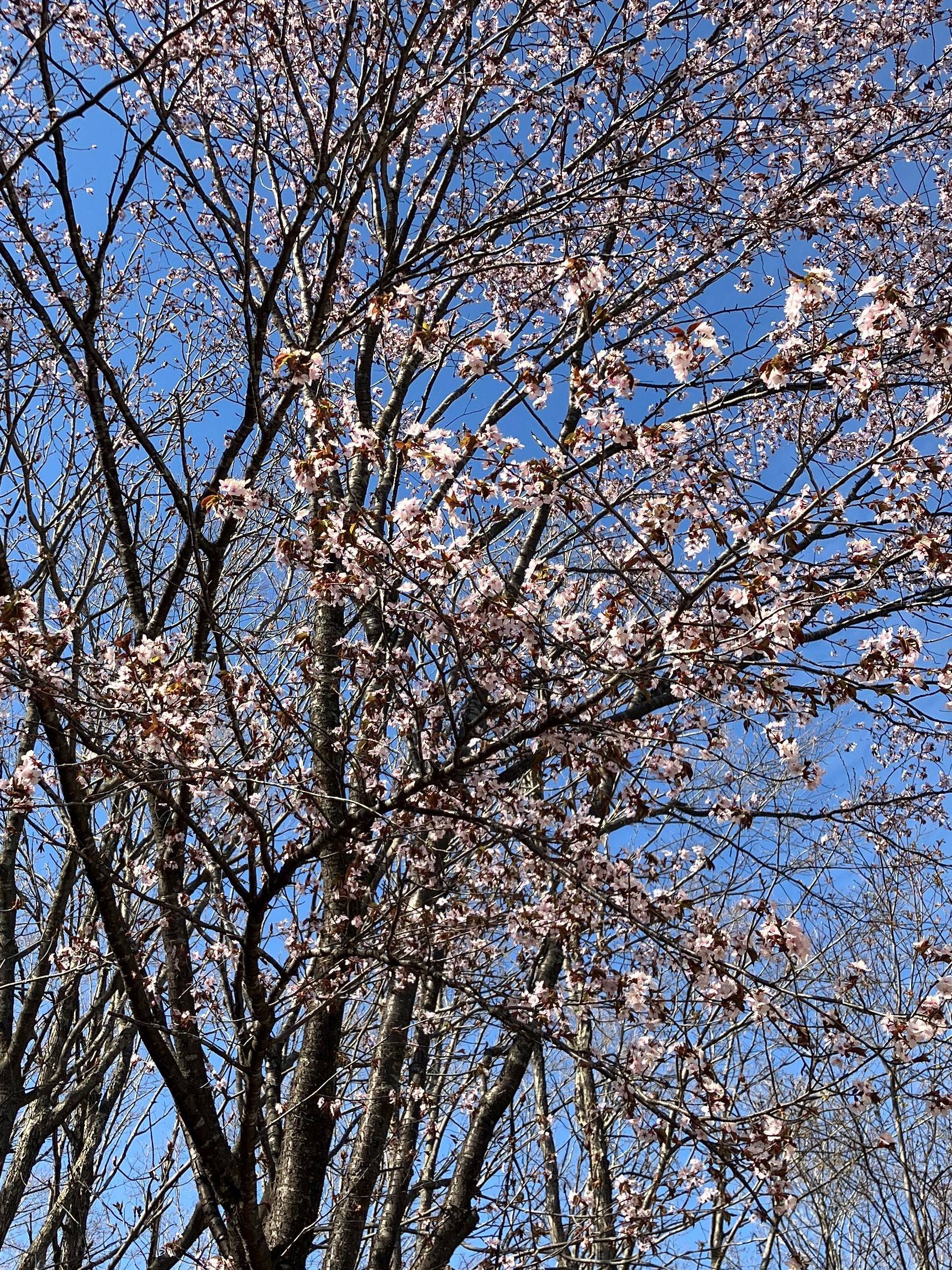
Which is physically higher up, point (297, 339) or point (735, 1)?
point (735, 1)

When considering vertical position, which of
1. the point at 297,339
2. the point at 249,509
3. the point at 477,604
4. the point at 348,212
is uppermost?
the point at 297,339

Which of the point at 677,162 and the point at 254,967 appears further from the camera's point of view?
the point at 677,162

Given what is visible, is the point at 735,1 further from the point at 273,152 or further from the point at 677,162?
the point at 273,152

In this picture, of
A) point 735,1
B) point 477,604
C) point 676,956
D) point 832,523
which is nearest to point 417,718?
point 477,604

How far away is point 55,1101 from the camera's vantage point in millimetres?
6348

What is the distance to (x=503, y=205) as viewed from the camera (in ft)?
22.2

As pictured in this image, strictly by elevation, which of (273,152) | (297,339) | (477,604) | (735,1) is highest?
(735,1)

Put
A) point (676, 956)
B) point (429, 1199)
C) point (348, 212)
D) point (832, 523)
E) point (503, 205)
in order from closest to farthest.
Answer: point (832, 523)
point (676, 956)
point (348, 212)
point (429, 1199)
point (503, 205)

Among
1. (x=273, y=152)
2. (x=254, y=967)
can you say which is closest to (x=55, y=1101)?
(x=254, y=967)

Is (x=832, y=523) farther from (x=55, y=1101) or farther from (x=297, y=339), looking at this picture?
(x=55, y=1101)

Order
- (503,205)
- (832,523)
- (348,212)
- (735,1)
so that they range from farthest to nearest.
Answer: (503,205) < (735,1) < (348,212) < (832,523)

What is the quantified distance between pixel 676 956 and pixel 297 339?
4.15 m

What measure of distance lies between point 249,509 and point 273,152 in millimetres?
3983

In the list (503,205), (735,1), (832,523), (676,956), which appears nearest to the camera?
(832,523)
